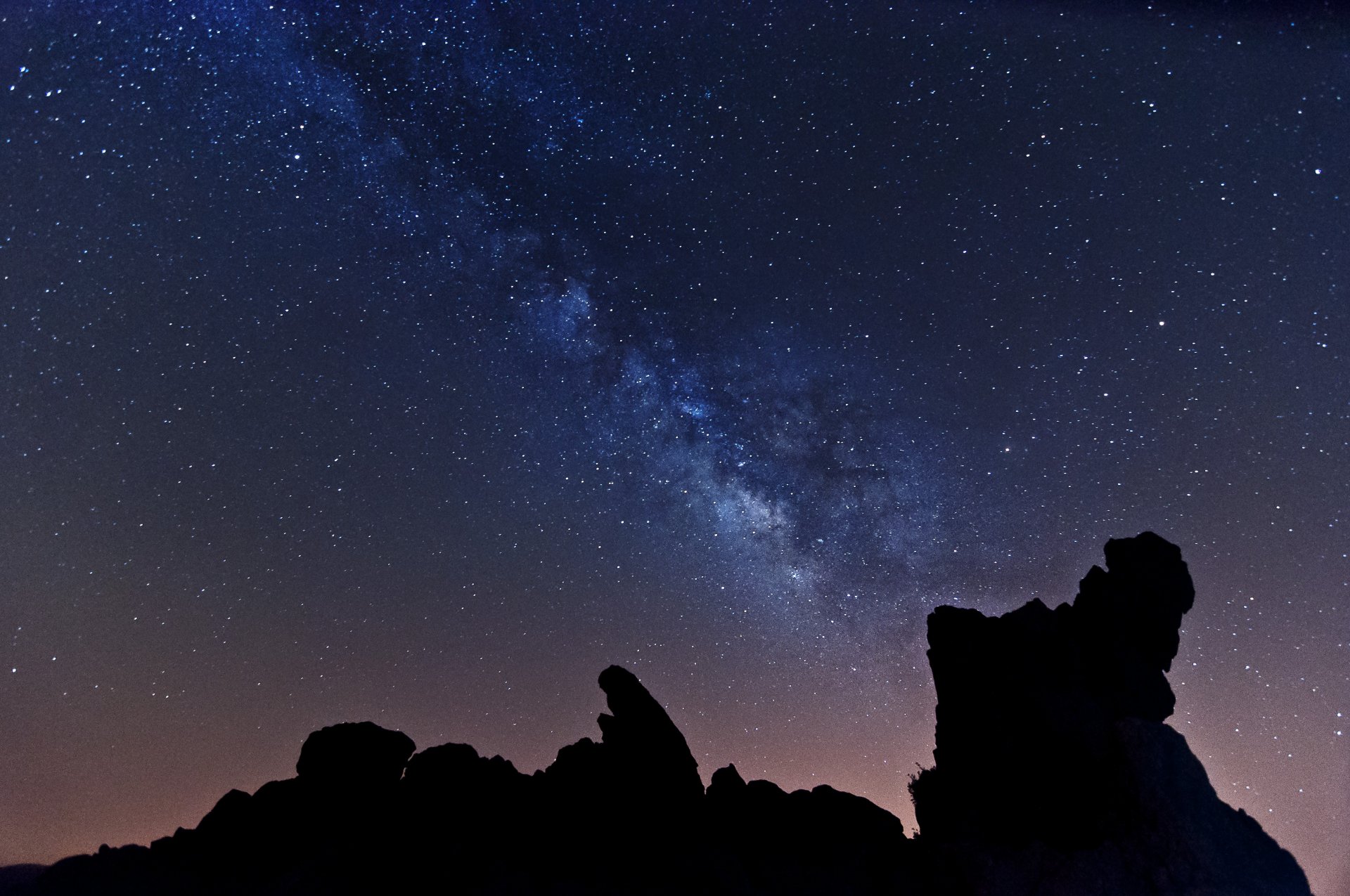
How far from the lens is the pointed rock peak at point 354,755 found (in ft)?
83.1

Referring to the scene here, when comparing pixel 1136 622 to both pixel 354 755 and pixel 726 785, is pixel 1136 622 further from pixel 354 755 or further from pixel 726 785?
pixel 354 755

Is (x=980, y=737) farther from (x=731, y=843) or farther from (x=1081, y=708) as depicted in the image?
(x=731, y=843)

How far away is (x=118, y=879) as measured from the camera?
20.9 m

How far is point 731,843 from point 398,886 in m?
11.1

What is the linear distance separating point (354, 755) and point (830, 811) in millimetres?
17768

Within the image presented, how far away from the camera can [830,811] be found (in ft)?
88.8

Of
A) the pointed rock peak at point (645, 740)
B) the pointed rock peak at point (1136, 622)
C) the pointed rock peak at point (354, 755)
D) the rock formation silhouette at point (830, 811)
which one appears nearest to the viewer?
the rock formation silhouette at point (830, 811)

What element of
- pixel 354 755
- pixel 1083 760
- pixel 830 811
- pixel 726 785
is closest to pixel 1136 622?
pixel 1083 760

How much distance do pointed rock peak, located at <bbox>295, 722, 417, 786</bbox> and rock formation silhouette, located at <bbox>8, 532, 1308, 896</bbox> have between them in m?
0.06

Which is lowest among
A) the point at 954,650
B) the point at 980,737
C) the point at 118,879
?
the point at 118,879

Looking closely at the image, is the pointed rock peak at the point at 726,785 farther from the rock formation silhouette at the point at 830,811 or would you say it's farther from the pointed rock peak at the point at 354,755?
the pointed rock peak at the point at 354,755

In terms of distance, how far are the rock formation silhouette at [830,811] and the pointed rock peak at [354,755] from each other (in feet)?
0.19

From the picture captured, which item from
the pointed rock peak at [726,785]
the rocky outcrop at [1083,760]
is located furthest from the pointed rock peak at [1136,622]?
the pointed rock peak at [726,785]

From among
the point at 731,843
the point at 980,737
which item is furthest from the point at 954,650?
the point at 731,843
